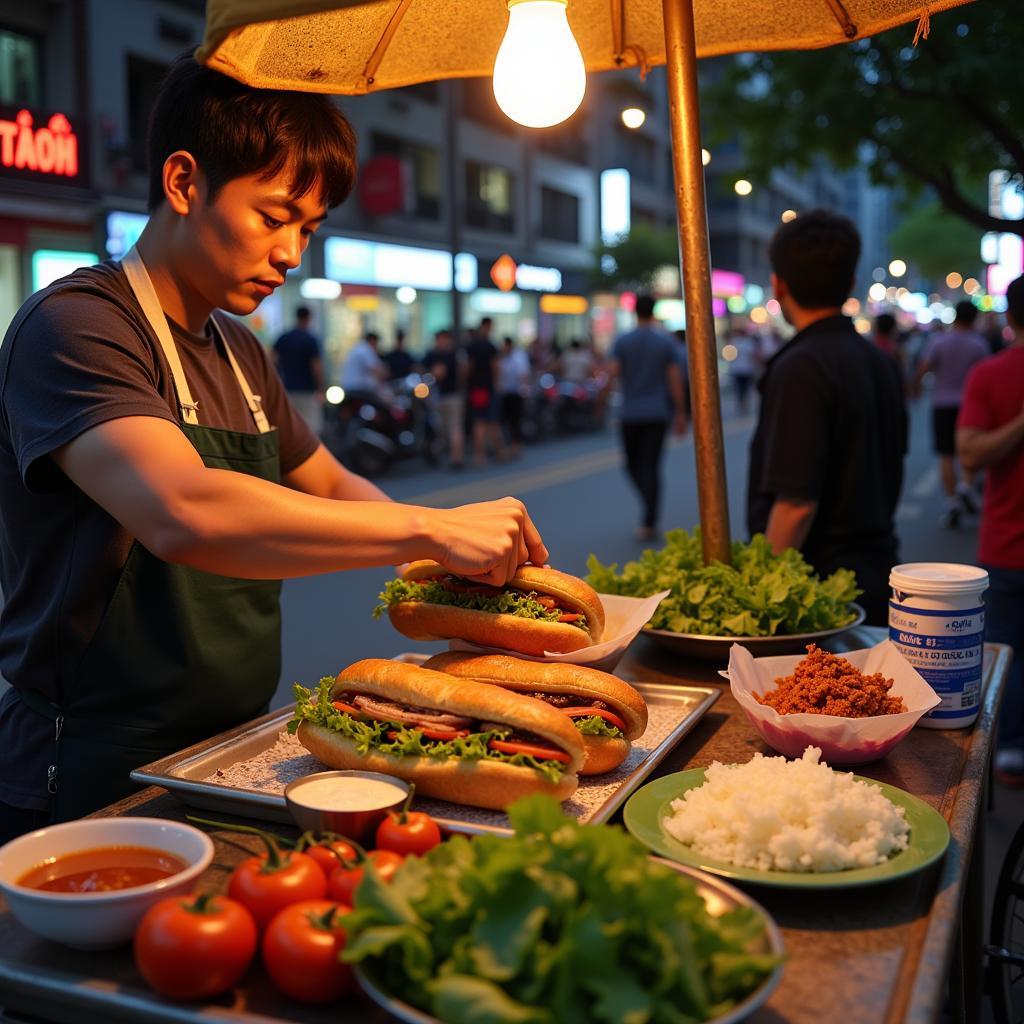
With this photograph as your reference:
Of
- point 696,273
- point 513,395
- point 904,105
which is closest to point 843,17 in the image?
point 696,273

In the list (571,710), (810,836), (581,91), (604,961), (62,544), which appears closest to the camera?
(604,961)

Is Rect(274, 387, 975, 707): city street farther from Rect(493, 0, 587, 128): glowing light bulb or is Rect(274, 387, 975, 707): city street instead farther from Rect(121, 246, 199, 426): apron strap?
Rect(493, 0, 587, 128): glowing light bulb

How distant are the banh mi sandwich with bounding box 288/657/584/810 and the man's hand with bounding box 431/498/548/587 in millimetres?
222

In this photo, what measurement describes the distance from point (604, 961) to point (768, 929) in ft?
Result: 0.93

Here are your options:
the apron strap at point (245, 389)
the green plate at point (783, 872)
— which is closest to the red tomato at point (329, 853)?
the green plate at point (783, 872)

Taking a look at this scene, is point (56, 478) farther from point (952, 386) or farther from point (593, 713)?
point (952, 386)

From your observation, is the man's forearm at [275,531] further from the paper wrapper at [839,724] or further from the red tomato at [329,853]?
the paper wrapper at [839,724]

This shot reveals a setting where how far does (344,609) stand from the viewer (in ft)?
28.8

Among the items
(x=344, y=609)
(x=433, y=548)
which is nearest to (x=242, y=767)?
(x=433, y=548)

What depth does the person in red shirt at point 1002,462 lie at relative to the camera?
489 cm

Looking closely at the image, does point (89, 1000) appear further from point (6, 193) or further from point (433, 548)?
point (6, 193)

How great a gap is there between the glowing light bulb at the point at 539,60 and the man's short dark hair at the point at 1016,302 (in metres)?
3.14

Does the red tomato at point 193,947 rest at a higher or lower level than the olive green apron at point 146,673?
lower

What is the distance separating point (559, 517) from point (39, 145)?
8.92 meters
